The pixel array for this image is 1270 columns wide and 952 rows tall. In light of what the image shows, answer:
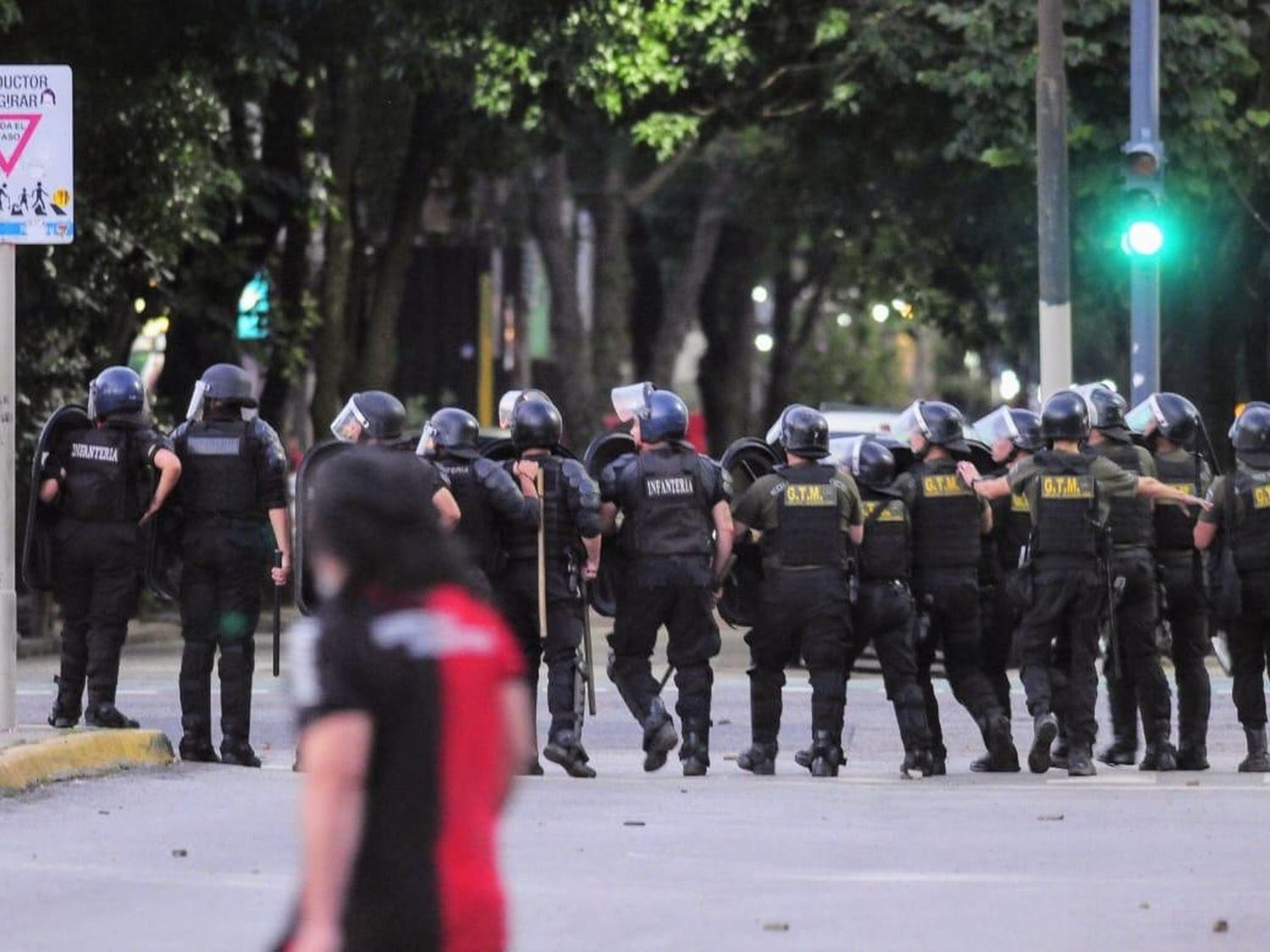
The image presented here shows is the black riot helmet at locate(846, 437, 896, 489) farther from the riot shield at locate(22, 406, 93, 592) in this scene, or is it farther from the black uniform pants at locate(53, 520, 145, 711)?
the riot shield at locate(22, 406, 93, 592)

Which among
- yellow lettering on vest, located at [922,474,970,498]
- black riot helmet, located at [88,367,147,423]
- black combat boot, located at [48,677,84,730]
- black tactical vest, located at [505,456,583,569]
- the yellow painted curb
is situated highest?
black riot helmet, located at [88,367,147,423]

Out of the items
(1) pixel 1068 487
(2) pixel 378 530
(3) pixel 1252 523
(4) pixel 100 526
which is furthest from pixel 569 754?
(2) pixel 378 530

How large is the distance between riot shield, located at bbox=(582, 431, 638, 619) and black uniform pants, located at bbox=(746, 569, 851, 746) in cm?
68

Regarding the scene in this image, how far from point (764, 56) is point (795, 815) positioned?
16.9 m

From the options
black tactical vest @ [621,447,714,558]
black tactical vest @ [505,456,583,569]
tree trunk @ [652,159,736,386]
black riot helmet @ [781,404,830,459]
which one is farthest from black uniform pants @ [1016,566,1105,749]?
tree trunk @ [652,159,736,386]

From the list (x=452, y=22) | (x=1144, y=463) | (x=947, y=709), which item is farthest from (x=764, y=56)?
(x=1144, y=463)

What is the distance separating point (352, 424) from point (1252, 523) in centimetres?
419

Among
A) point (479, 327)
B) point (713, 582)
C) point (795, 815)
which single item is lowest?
point (795, 815)

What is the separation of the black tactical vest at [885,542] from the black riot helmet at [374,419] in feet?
7.38

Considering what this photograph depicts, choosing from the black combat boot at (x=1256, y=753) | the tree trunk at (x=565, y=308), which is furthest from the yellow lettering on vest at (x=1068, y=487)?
the tree trunk at (x=565, y=308)

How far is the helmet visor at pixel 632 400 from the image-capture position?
43.7 feet

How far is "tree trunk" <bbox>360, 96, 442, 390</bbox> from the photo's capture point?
29.6 m

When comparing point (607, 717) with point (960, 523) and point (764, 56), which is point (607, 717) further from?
point (764, 56)

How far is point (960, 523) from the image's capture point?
13531 mm
